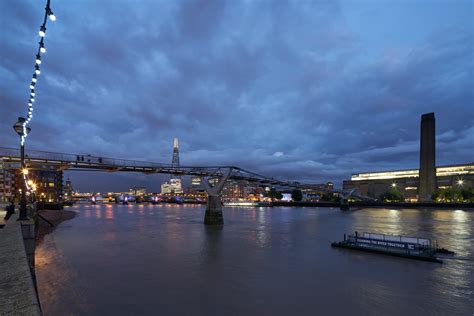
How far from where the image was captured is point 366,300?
1731 centimetres

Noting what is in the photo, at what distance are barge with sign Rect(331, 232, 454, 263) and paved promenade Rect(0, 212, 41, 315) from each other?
101 ft

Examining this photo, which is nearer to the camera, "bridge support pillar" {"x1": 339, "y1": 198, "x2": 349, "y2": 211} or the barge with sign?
the barge with sign

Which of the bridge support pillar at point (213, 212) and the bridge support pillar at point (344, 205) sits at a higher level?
the bridge support pillar at point (213, 212)

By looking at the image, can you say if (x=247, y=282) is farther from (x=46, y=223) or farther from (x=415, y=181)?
(x=415, y=181)

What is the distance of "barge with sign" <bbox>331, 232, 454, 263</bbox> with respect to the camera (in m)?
28.4

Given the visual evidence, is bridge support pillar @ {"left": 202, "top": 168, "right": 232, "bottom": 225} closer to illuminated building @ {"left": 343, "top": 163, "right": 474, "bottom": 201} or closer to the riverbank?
the riverbank

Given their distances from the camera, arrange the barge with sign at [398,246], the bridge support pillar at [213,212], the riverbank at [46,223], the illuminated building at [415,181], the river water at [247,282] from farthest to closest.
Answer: the illuminated building at [415,181] < the bridge support pillar at [213,212] < the riverbank at [46,223] < the barge with sign at [398,246] < the river water at [247,282]

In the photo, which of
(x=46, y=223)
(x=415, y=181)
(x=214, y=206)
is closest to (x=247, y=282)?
(x=214, y=206)

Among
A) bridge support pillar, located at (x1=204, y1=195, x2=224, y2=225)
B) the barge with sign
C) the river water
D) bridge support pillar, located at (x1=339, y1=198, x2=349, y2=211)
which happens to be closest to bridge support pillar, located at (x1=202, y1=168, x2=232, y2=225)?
bridge support pillar, located at (x1=204, y1=195, x2=224, y2=225)

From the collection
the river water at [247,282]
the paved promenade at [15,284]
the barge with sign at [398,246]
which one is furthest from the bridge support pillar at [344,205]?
the paved promenade at [15,284]

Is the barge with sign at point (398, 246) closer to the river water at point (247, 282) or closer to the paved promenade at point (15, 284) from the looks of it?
the river water at point (247, 282)

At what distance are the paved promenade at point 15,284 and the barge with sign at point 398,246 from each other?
101ft

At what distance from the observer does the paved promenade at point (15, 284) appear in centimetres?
558

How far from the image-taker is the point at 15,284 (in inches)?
271
